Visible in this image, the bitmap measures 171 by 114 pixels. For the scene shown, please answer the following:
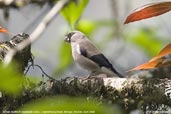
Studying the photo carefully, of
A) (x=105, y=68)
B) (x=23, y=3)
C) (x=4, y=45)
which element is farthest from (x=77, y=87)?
(x=105, y=68)

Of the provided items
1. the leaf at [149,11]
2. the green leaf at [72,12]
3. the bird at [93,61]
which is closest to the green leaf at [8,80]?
the green leaf at [72,12]

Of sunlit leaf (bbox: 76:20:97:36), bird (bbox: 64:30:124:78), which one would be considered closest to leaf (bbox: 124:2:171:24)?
sunlit leaf (bbox: 76:20:97:36)

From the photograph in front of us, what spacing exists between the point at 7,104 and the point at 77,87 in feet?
1.19

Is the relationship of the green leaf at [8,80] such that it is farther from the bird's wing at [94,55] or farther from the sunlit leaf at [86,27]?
the bird's wing at [94,55]

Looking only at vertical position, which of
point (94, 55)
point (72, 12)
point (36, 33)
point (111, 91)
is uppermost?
point (94, 55)

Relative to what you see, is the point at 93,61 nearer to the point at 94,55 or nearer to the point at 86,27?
the point at 94,55

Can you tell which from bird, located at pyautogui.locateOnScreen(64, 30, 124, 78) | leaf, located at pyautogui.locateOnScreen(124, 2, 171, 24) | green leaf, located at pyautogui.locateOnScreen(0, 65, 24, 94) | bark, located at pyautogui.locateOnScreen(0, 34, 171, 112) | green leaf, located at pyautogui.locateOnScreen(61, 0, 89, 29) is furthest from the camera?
bird, located at pyautogui.locateOnScreen(64, 30, 124, 78)

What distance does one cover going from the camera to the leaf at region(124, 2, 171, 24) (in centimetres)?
144

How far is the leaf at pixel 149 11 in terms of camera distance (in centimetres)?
144

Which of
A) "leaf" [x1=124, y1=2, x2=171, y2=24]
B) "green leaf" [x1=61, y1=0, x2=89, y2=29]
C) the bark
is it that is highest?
"leaf" [x1=124, y1=2, x2=171, y2=24]

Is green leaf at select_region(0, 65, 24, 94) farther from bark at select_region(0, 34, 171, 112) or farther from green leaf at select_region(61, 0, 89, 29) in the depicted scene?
bark at select_region(0, 34, 171, 112)

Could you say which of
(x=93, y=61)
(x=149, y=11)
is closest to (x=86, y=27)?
(x=149, y=11)

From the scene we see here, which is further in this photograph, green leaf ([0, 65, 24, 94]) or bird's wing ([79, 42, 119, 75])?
bird's wing ([79, 42, 119, 75])

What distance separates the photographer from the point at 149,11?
4.97ft
